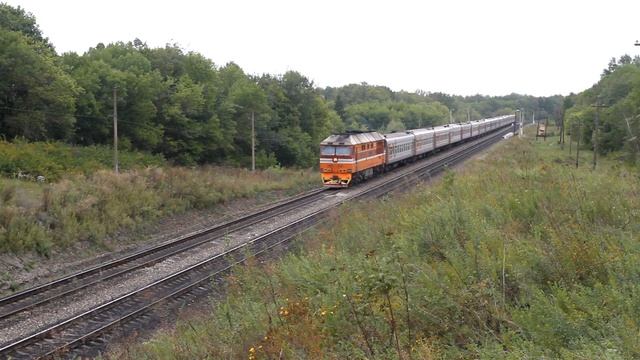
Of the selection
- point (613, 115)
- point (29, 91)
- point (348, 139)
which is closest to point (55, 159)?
point (29, 91)

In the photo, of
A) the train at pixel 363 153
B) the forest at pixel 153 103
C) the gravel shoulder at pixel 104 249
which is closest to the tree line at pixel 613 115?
the train at pixel 363 153

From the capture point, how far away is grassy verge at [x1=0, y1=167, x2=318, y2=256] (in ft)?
57.2

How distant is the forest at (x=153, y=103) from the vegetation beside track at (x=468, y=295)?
2702cm

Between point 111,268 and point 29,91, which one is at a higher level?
point 29,91

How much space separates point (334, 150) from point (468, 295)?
25133 millimetres

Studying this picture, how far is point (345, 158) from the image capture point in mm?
31391

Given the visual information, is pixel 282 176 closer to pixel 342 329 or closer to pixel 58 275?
pixel 58 275

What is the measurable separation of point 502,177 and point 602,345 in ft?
38.7

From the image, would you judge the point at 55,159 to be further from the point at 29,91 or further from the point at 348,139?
the point at 348,139

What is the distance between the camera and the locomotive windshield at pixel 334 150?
31.2 metres

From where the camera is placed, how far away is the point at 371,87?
150875mm

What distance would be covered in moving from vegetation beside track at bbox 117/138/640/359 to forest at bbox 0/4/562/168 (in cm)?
2702

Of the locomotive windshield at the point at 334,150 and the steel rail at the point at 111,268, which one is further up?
the locomotive windshield at the point at 334,150

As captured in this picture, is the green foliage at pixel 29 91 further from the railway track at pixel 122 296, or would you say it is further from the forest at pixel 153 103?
the railway track at pixel 122 296
